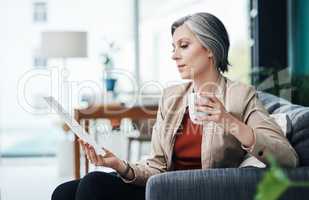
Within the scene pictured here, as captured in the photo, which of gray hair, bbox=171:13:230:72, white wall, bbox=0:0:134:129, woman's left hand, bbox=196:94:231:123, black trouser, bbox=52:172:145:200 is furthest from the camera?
white wall, bbox=0:0:134:129

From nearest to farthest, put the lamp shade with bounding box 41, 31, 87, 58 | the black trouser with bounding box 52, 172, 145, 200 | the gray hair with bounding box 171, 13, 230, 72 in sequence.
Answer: the black trouser with bounding box 52, 172, 145, 200
the gray hair with bounding box 171, 13, 230, 72
the lamp shade with bounding box 41, 31, 87, 58

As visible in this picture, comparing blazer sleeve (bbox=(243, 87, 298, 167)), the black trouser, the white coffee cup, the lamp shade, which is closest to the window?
the lamp shade

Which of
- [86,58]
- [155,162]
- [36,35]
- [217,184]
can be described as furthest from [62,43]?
[217,184]

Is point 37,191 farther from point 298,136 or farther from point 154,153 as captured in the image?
point 298,136

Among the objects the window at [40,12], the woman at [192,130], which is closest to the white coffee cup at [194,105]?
the woman at [192,130]

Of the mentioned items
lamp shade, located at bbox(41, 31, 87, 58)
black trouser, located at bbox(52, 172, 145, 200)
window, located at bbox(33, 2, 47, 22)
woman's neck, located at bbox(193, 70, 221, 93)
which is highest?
window, located at bbox(33, 2, 47, 22)

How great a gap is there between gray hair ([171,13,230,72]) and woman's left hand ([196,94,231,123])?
0.34m

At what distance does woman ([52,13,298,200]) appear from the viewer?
61.6 inches

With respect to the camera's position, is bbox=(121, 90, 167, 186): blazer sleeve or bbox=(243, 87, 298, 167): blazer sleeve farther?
bbox=(121, 90, 167, 186): blazer sleeve

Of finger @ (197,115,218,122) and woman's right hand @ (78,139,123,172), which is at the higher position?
finger @ (197,115,218,122)

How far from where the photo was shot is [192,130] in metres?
1.71

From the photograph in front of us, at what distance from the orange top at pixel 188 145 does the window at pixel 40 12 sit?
4.08m

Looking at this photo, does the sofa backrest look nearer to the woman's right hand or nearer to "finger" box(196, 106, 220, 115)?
"finger" box(196, 106, 220, 115)

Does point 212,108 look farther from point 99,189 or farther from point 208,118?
point 99,189
